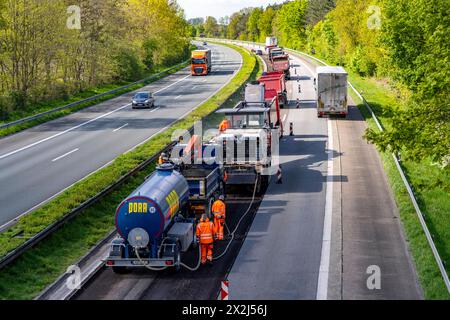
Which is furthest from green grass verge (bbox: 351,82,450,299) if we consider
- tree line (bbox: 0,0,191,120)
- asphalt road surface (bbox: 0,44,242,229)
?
tree line (bbox: 0,0,191,120)

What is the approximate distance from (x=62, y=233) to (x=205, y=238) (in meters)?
5.60

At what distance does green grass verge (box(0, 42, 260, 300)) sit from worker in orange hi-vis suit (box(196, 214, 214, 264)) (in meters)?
4.02

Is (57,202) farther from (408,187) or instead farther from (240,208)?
(408,187)

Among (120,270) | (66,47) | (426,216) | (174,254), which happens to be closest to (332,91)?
(426,216)

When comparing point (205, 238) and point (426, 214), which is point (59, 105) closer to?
point (426, 214)

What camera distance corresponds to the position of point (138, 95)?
55.7 metres

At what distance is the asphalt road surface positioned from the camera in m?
27.4

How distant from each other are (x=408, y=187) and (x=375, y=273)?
27.8 feet

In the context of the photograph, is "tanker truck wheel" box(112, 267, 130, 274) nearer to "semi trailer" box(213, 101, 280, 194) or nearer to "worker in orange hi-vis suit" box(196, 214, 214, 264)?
"worker in orange hi-vis suit" box(196, 214, 214, 264)

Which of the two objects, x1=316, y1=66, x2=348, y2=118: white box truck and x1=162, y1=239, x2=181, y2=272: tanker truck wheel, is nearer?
x1=162, y1=239, x2=181, y2=272: tanker truck wheel

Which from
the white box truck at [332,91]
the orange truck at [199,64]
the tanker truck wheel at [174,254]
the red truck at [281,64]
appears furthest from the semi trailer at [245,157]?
the orange truck at [199,64]

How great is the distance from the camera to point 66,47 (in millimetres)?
61719

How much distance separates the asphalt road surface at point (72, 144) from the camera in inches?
1077
